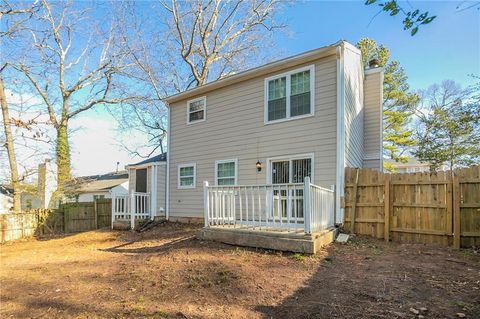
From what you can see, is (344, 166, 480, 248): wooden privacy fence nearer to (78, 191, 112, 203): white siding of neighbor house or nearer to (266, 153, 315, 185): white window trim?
(266, 153, 315, 185): white window trim

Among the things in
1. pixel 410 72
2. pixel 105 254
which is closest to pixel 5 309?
pixel 105 254

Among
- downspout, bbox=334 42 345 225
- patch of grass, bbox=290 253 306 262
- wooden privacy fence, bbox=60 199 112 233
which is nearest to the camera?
patch of grass, bbox=290 253 306 262

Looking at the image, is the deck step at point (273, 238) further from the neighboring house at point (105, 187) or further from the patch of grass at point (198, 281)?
the neighboring house at point (105, 187)

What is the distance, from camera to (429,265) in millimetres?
5531

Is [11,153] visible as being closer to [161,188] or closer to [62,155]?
[62,155]

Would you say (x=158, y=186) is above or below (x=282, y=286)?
above

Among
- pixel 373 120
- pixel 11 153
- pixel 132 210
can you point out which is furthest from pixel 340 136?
pixel 11 153

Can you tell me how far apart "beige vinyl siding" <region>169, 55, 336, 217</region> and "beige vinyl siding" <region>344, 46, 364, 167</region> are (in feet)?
2.07

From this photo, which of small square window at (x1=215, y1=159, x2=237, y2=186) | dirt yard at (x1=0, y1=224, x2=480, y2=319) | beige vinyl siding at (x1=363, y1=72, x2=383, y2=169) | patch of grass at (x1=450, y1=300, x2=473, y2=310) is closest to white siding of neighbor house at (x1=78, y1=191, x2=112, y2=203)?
small square window at (x1=215, y1=159, x2=237, y2=186)

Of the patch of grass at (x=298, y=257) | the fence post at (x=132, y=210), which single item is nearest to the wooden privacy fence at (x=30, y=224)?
the fence post at (x=132, y=210)

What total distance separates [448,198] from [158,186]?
9.71 metres

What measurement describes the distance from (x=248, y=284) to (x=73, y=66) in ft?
65.5

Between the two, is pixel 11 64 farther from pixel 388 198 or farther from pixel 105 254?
pixel 388 198

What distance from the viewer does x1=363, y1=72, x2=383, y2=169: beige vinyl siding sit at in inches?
470
